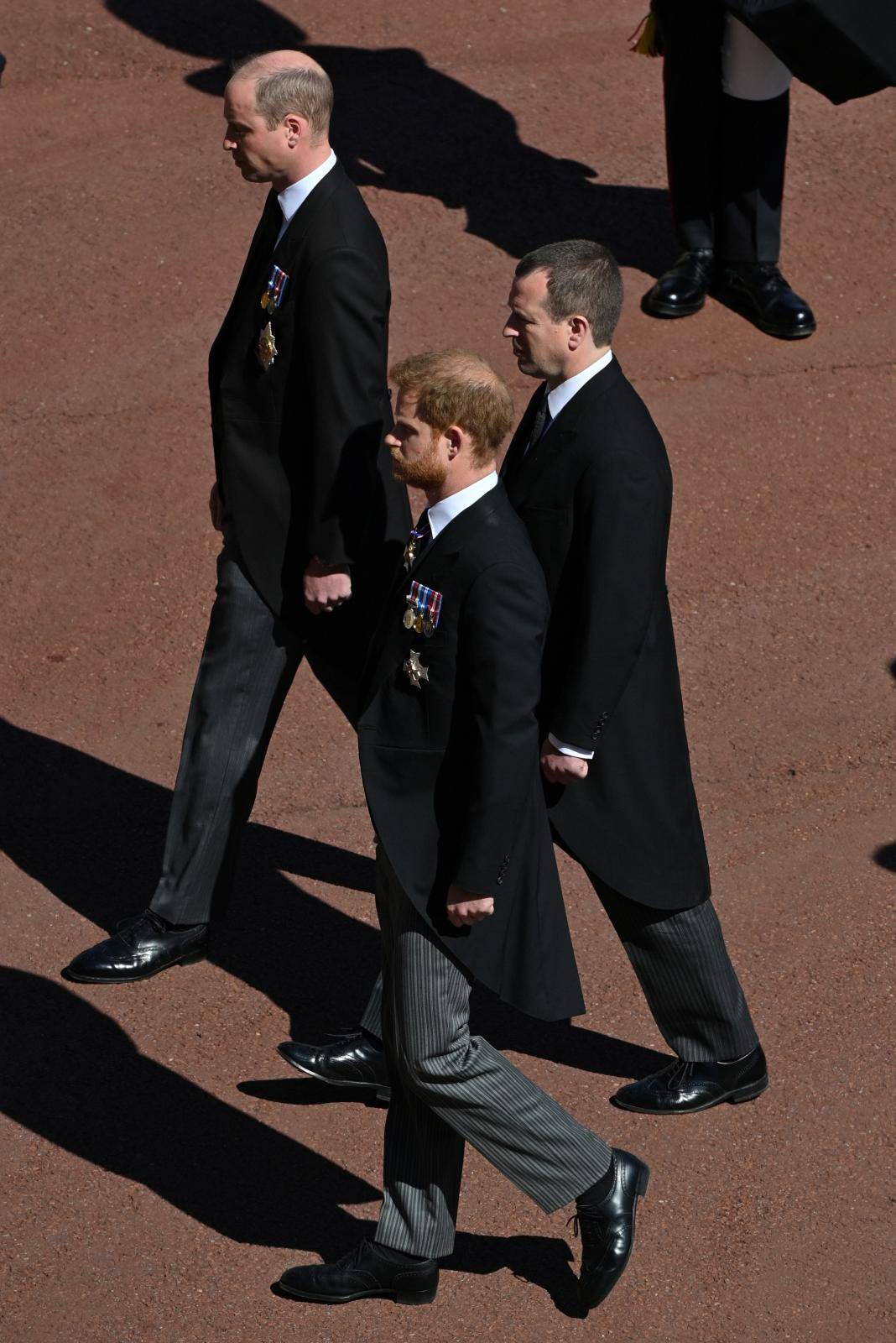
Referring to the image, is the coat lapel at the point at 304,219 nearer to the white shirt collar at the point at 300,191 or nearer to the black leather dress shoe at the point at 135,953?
the white shirt collar at the point at 300,191

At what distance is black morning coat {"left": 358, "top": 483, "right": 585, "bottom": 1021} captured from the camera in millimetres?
3662

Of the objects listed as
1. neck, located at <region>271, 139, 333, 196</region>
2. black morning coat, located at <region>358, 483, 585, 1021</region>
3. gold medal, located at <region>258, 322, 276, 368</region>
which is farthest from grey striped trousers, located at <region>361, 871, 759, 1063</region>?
neck, located at <region>271, 139, 333, 196</region>

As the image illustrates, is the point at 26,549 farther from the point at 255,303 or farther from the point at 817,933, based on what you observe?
the point at 817,933

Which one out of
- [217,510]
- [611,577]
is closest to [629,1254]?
[611,577]

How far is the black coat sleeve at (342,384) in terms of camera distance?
15.1ft

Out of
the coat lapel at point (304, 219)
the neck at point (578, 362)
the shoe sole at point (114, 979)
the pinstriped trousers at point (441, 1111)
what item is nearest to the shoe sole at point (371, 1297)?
the pinstriped trousers at point (441, 1111)

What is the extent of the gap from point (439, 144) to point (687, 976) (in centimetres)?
518

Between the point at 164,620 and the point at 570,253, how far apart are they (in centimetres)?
268

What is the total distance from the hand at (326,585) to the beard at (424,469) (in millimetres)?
1005

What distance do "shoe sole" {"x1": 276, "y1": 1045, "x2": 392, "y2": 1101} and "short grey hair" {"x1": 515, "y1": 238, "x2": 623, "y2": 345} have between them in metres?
1.87

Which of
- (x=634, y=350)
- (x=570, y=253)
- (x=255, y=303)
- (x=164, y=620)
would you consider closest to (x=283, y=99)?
(x=255, y=303)

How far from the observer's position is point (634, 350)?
7.49 m

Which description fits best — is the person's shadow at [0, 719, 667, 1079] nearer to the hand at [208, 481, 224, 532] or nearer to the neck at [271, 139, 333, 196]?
the hand at [208, 481, 224, 532]

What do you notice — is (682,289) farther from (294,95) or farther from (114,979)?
(114,979)
